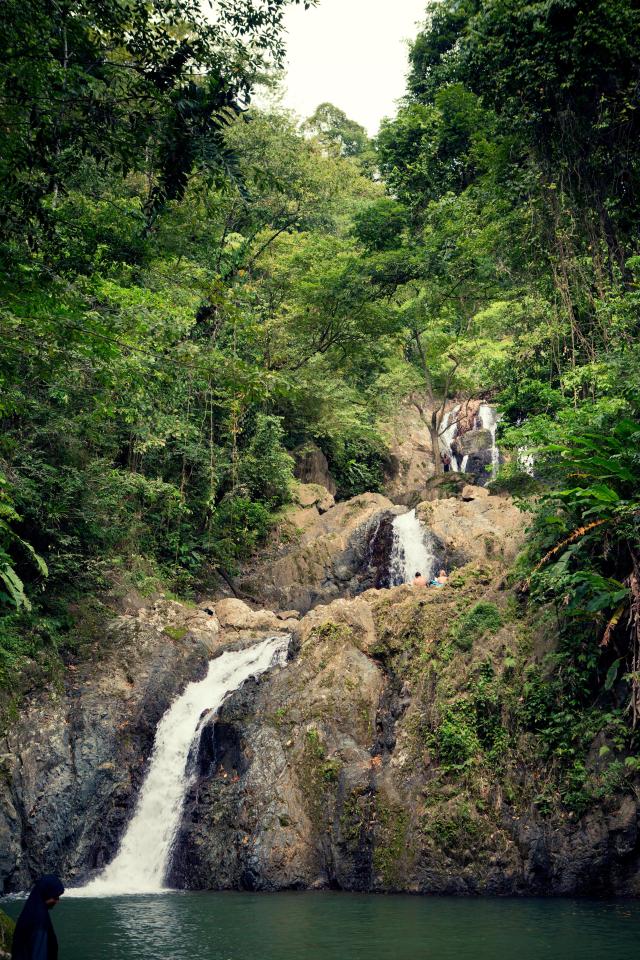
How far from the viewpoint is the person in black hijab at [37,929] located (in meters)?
5.99

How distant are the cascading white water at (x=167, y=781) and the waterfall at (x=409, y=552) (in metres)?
6.44

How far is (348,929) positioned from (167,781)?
653 centimetres

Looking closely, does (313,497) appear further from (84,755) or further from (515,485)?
(84,755)

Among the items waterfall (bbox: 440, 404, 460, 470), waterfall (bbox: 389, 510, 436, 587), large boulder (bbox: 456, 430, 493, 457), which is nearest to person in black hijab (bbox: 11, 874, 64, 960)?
waterfall (bbox: 389, 510, 436, 587)

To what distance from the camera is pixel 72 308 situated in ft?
27.3

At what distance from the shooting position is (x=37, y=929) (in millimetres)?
6020

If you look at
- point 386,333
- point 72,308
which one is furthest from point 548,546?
point 386,333

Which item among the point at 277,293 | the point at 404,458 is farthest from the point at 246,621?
the point at 404,458

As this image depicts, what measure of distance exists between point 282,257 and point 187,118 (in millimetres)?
20605

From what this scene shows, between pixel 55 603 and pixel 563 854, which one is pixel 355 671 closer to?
pixel 563 854

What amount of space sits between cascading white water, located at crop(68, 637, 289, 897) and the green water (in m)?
2.16

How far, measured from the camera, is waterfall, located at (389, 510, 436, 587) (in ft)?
73.6

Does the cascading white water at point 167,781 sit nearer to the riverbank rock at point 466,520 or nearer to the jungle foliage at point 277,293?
the jungle foliage at point 277,293

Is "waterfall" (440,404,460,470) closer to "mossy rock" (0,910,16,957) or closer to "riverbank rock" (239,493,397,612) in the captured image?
"riverbank rock" (239,493,397,612)
